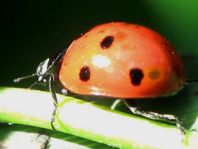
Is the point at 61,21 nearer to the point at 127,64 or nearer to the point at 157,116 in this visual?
the point at 127,64

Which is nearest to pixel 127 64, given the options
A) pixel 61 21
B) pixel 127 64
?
pixel 127 64

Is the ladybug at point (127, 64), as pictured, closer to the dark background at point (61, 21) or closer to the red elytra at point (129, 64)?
the red elytra at point (129, 64)

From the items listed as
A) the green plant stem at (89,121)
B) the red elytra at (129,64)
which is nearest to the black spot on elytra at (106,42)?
the red elytra at (129,64)

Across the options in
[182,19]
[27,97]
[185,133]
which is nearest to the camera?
[185,133]

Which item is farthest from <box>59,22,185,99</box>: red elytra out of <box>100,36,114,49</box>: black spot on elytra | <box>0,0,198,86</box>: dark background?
<box>0,0,198,86</box>: dark background

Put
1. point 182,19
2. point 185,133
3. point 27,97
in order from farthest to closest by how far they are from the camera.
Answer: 1. point 182,19
2. point 27,97
3. point 185,133

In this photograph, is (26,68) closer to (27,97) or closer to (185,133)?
(27,97)

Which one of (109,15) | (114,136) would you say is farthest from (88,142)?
(109,15)
